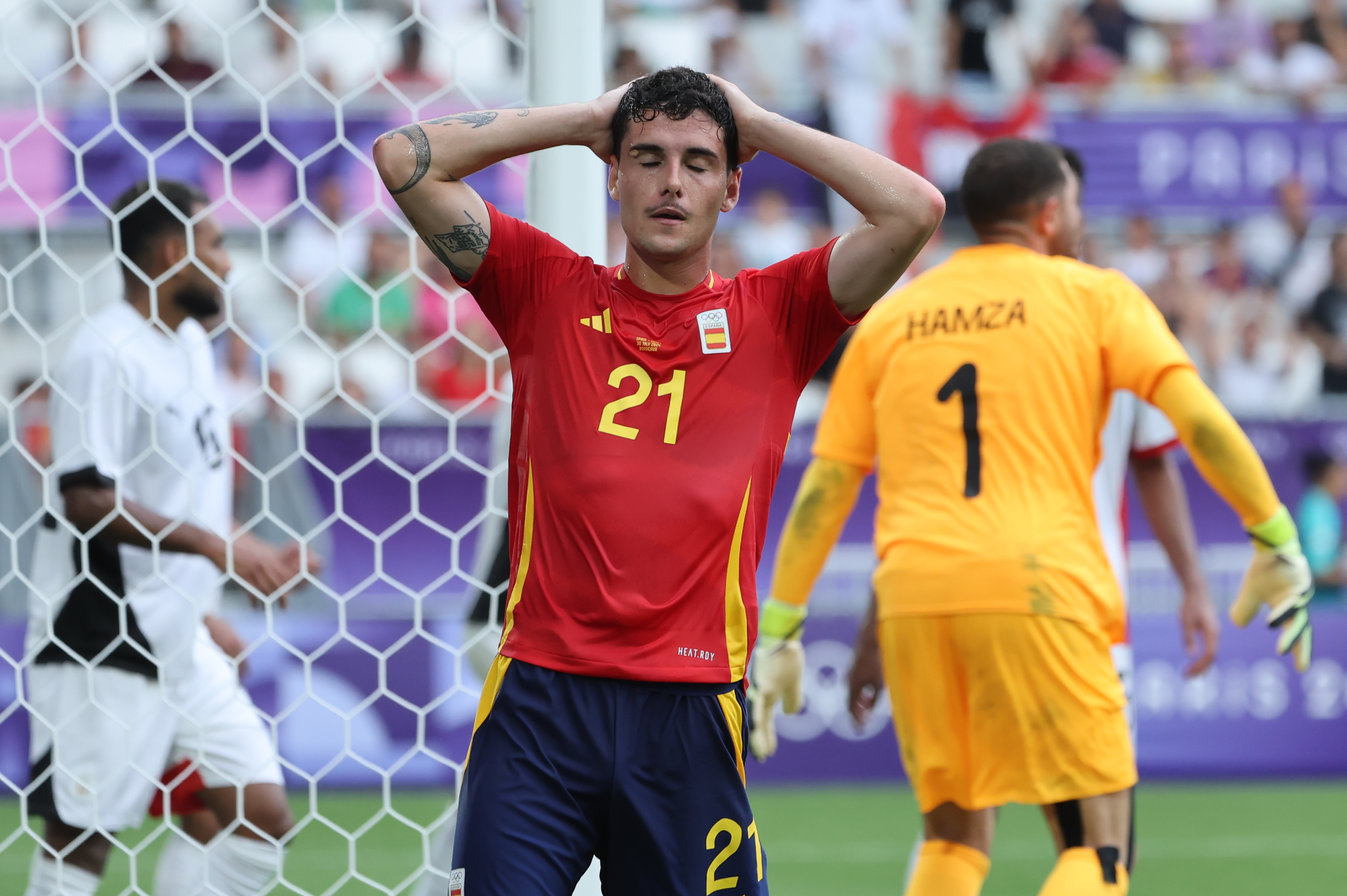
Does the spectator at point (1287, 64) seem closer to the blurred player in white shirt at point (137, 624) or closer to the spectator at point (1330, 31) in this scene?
the spectator at point (1330, 31)

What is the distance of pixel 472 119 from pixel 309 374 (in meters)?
7.59

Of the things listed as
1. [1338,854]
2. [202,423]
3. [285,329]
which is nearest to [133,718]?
[202,423]

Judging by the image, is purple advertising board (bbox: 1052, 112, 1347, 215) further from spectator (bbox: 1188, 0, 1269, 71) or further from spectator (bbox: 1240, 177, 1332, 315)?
spectator (bbox: 1188, 0, 1269, 71)

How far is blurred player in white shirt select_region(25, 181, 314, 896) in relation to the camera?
4.04 meters

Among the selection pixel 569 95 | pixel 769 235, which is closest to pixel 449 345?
pixel 769 235

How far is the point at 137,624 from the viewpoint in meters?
4.10

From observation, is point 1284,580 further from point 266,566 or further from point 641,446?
point 266,566

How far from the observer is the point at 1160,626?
841 cm

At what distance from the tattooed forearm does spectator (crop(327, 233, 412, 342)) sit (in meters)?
6.33

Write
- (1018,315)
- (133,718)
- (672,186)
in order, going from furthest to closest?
→ (133,718) → (1018,315) → (672,186)

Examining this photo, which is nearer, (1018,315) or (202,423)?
(1018,315)

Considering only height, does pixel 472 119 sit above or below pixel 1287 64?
below

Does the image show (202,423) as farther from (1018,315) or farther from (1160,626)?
(1160,626)

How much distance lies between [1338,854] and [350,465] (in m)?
4.85
